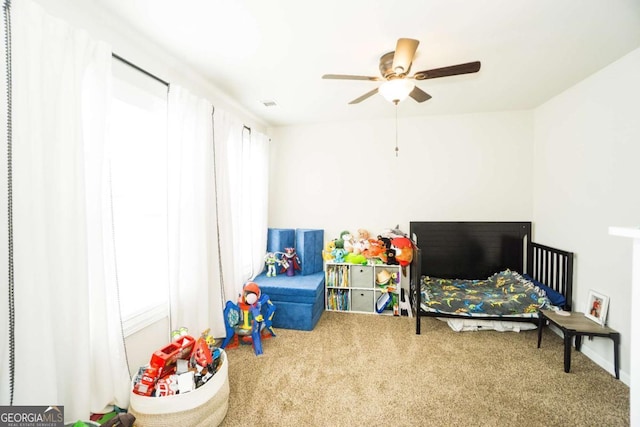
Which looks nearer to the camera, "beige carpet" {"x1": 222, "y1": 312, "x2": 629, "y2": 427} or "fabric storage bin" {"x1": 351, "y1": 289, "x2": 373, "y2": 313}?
"beige carpet" {"x1": 222, "y1": 312, "x2": 629, "y2": 427}

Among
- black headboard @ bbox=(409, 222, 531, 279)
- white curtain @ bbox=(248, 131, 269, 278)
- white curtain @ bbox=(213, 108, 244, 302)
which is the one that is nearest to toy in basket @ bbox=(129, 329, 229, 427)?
white curtain @ bbox=(213, 108, 244, 302)

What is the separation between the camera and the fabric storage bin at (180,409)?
135 centimetres

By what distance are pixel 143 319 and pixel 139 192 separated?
88cm

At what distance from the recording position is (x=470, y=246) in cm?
321

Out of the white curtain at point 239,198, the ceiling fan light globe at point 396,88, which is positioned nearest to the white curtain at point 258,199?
the white curtain at point 239,198

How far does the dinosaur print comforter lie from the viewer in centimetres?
247

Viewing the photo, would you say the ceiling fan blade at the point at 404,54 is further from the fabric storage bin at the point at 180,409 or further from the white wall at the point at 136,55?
the fabric storage bin at the point at 180,409

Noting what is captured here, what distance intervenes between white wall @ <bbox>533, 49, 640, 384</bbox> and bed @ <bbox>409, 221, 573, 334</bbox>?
0.73 ft

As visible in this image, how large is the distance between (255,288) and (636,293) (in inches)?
94.7

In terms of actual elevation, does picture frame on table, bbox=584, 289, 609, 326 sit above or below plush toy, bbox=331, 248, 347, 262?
below

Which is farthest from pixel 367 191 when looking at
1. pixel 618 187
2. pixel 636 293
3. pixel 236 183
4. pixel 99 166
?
pixel 99 166

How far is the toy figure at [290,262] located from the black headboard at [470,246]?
5.13 ft

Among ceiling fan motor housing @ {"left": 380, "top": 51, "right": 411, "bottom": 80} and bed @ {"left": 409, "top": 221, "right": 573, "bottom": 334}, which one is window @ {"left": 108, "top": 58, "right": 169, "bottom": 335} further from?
bed @ {"left": 409, "top": 221, "right": 573, "bottom": 334}

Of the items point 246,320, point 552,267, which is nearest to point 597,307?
point 552,267
